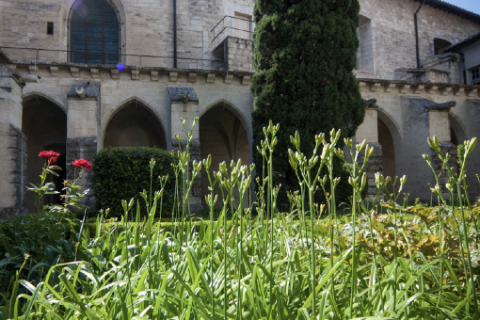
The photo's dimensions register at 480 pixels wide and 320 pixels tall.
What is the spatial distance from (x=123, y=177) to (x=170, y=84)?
227 inches

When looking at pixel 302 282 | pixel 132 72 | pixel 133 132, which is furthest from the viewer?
pixel 133 132

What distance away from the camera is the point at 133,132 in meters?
16.2

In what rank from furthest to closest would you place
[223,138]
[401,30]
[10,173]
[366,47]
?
[401,30] < [366,47] < [223,138] < [10,173]

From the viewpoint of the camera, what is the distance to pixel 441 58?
805 inches

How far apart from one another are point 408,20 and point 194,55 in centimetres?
1301

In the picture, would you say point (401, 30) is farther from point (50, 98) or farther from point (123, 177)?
point (123, 177)

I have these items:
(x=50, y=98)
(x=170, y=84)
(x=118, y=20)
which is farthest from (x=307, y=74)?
(x=118, y=20)

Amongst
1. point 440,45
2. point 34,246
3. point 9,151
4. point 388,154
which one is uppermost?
point 440,45

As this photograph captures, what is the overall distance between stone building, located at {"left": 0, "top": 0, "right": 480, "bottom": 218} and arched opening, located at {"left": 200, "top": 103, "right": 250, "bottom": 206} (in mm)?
52

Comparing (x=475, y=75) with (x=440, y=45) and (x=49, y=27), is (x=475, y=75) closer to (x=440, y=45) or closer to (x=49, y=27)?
(x=440, y=45)

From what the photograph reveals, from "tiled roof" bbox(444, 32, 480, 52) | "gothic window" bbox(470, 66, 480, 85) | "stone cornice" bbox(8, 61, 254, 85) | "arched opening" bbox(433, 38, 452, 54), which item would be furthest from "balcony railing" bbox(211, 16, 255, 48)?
"gothic window" bbox(470, 66, 480, 85)

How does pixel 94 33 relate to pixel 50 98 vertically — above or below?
above

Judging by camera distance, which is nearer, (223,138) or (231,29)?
(231,29)

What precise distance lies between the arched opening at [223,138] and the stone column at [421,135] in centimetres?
692
